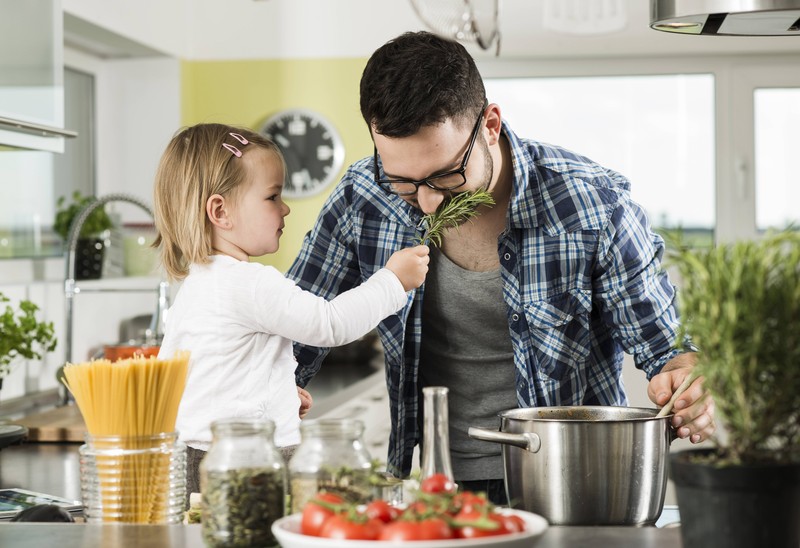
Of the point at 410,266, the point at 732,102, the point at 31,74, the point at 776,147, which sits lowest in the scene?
the point at 410,266

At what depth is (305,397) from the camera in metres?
1.62

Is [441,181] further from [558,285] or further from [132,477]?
[132,477]

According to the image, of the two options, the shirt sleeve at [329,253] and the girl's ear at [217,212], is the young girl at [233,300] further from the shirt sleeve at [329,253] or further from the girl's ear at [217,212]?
the shirt sleeve at [329,253]

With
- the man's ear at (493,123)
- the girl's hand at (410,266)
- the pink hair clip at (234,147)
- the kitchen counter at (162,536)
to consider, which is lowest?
the kitchen counter at (162,536)

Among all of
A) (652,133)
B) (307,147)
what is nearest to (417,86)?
(307,147)

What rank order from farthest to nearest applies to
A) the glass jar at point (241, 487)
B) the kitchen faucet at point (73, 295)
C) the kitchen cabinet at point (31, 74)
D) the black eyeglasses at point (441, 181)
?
the kitchen faucet at point (73, 295) → the kitchen cabinet at point (31, 74) → the black eyeglasses at point (441, 181) → the glass jar at point (241, 487)

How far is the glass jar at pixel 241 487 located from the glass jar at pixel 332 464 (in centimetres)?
2

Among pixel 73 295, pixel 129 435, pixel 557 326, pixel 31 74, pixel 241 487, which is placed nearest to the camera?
pixel 241 487

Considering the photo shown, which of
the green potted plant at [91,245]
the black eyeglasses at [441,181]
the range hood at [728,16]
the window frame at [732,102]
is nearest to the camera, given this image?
the range hood at [728,16]

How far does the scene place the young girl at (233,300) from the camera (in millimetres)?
1458

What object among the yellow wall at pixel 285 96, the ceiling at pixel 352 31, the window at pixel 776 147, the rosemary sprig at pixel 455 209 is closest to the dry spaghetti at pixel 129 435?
the rosemary sprig at pixel 455 209

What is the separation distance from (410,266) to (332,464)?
0.65 meters

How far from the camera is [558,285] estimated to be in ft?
5.74

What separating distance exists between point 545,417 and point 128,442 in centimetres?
50
